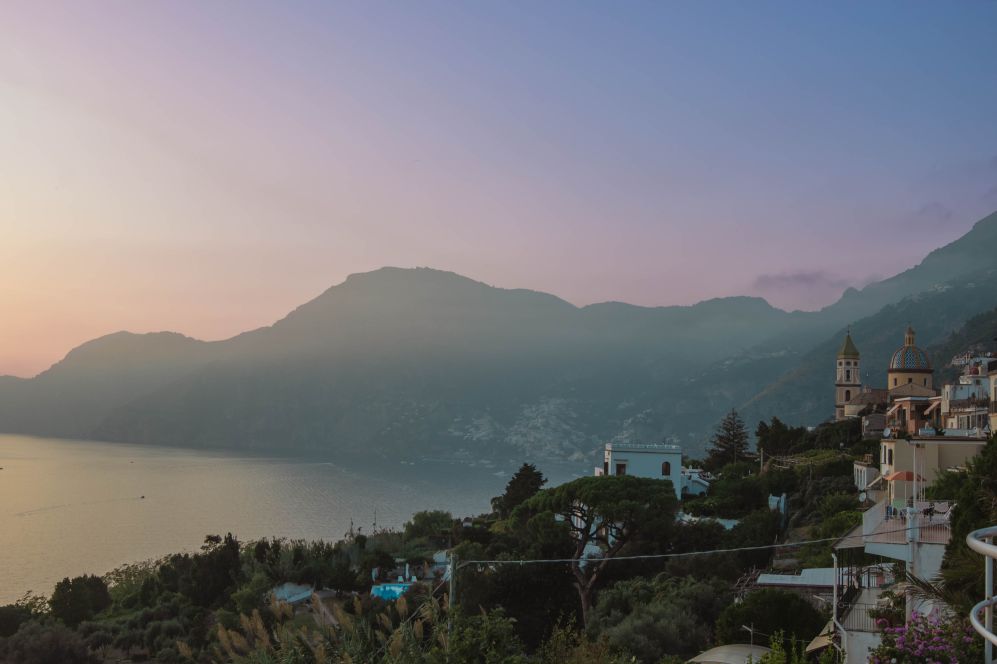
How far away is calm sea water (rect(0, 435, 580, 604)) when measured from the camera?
146ft

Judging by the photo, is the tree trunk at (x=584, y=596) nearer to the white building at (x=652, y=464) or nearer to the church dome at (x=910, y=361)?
the white building at (x=652, y=464)

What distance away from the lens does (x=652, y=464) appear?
31422mm

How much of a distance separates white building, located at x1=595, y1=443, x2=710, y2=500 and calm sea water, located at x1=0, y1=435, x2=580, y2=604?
76.8 feet

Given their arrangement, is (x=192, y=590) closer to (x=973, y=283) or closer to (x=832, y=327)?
(x=973, y=283)

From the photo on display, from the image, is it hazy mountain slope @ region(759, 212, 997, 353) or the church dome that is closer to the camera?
the church dome

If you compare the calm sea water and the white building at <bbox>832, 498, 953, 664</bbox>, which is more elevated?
the white building at <bbox>832, 498, 953, 664</bbox>

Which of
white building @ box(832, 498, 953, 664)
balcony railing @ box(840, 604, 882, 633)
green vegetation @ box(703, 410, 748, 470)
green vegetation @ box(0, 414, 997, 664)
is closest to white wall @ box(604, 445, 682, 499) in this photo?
green vegetation @ box(0, 414, 997, 664)

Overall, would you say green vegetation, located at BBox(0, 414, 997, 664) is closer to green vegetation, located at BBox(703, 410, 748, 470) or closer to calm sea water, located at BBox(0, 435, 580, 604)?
green vegetation, located at BBox(703, 410, 748, 470)

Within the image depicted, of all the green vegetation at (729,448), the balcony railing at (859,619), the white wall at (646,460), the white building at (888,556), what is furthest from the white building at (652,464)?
the balcony railing at (859,619)

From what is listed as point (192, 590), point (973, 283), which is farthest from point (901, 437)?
point (973, 283)

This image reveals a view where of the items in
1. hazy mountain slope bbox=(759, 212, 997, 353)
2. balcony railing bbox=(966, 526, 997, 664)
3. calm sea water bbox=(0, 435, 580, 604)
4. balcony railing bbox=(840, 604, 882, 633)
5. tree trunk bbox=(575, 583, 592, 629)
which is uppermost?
hazy mountain slope bbox=(759, 212, 997, 353)

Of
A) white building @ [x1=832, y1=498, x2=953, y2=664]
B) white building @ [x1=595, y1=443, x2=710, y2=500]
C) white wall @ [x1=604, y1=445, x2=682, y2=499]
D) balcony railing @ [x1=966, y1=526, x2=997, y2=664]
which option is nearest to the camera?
balcony railing @ [x1=966, y1=526, x2=997, y2=664]

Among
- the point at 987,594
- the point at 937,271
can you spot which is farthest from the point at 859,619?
the point at 937,271

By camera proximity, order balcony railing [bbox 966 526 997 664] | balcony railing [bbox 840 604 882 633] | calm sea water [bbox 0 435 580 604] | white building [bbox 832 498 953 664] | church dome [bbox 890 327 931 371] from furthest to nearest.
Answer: calm sea water [bbox 0 435 580 604], church dome [bbox 890 327 931 371], balcony railing [bbox 840 604 882 633], white building [bbox 832 498 953 664], balcony railing [bbox 966 526 997 664]
